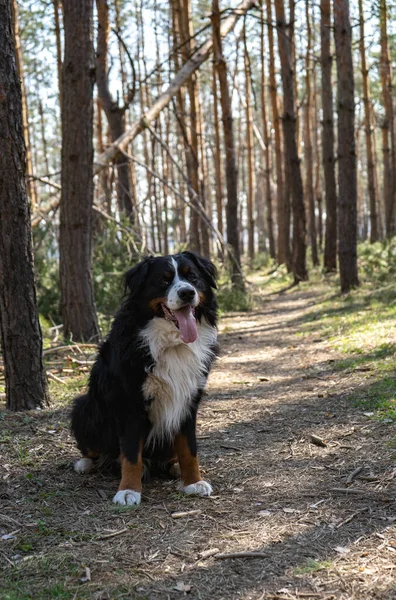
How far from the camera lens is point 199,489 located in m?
4.24

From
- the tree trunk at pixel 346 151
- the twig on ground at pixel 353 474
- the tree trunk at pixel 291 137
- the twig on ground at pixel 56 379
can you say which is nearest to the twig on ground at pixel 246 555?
the twig on ground at pixel 353 474

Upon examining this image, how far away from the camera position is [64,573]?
312 centimetres

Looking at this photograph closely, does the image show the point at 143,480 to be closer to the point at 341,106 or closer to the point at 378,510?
the point at 378,510

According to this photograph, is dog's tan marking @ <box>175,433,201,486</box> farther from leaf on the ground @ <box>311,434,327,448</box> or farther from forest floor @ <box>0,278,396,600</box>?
leaf on the ground @ <box>311,434,327,448</box>

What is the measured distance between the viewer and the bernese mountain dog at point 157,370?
416 cm

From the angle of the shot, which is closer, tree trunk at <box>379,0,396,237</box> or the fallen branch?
the fallen branch

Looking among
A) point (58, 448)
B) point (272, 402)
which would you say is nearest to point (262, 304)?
point (272, 402)

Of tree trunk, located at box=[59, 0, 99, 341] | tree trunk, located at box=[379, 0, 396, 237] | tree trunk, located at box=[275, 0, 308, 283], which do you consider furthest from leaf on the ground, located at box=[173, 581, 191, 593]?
tree trunk, located at box=[379, 0, 396, 237]

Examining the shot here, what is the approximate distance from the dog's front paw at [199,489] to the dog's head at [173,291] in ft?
3.11

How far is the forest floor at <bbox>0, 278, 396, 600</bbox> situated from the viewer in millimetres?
3010

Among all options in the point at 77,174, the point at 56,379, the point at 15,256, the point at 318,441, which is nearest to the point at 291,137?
the point at 77,174

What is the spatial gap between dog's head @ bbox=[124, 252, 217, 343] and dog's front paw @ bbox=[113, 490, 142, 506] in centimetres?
102

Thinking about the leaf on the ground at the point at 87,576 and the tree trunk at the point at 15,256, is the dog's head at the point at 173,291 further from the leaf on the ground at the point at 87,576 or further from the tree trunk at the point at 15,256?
the tree trunk at the point at 15,256

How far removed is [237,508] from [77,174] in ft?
20.0
